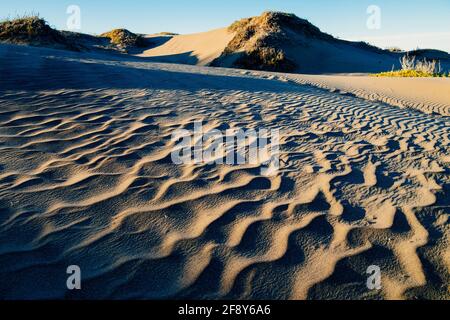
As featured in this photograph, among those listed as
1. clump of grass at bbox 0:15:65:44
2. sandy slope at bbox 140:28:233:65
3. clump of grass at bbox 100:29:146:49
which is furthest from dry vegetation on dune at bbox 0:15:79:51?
clump of grass at bbox 100:29:146:49

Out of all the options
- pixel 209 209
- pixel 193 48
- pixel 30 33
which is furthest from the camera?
pixel 193 48

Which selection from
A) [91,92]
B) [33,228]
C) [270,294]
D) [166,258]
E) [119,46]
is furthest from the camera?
[119,46]

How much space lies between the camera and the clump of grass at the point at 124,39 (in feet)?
97.3

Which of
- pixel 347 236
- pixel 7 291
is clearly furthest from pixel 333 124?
pixel 7 291

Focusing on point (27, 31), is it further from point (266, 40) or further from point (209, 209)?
point (209, 209)

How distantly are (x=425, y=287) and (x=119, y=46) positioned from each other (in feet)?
99.2

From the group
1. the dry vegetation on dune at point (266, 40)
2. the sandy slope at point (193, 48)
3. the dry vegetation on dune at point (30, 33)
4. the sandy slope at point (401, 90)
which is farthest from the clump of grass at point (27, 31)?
the sandy slope at point (401, 90)

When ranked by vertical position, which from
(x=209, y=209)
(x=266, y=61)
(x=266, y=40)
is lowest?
(x=209, y=209)

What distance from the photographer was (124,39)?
3041cm

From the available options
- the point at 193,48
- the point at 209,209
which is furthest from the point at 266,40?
the point at 209,209

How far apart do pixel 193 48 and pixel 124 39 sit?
27.5 feet
